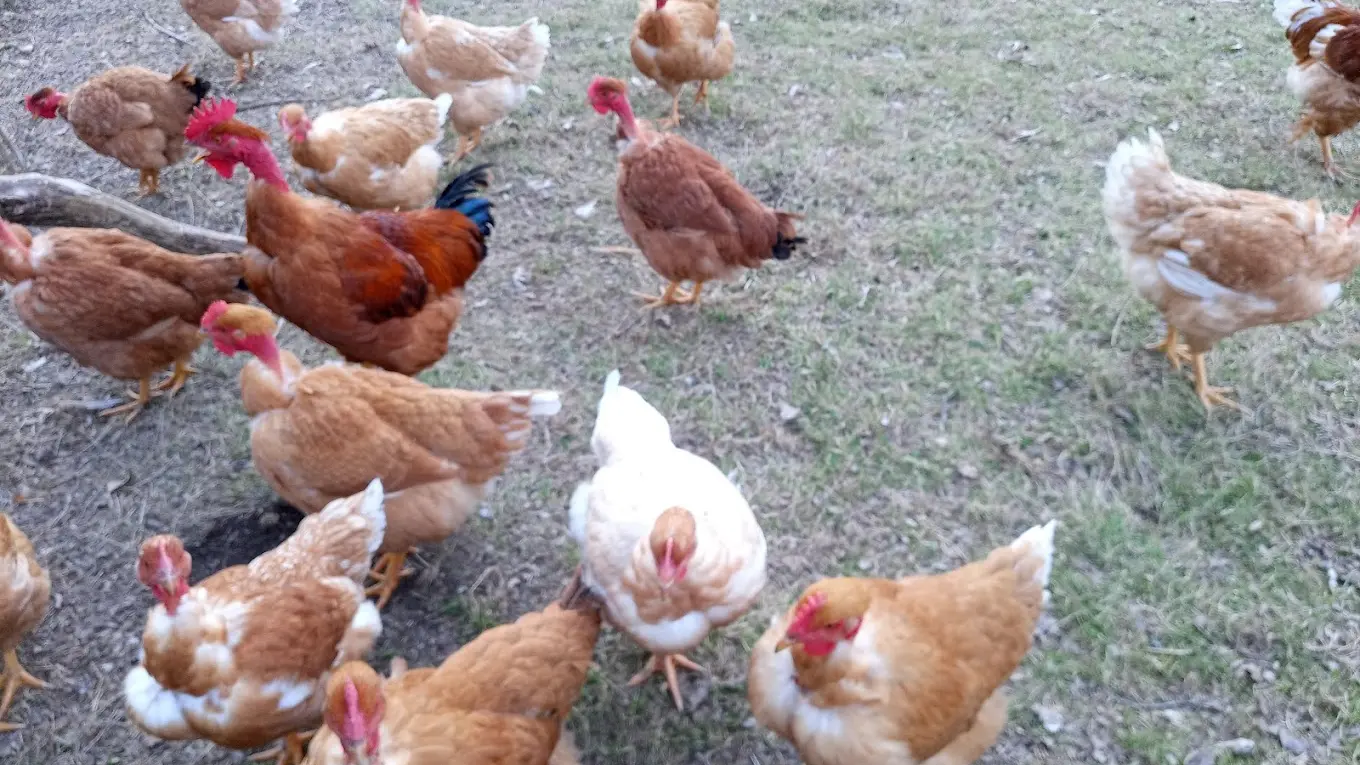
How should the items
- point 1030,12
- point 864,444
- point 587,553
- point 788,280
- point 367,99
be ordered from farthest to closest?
point 1030,12
point 367,99
point 788,280
point 864,444
point 587,553

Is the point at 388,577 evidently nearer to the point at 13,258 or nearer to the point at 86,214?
the point at 13,258

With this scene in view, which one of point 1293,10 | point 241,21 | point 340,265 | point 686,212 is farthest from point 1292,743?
point 241,21

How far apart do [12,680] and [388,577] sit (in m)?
1.33

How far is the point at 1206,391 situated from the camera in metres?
4.00

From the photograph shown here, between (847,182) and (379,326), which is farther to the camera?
(847,182)

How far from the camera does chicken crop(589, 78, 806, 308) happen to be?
165 inches

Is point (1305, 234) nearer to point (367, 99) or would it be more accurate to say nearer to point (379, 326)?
point (379, 326)

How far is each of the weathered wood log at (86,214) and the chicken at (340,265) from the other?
825mm

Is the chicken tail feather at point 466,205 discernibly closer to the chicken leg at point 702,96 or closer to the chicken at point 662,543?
the chicken at point 662,543

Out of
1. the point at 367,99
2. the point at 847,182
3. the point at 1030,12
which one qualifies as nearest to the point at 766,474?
the point at 847,182

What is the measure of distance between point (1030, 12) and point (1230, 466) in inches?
188

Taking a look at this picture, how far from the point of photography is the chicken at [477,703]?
2.05 m

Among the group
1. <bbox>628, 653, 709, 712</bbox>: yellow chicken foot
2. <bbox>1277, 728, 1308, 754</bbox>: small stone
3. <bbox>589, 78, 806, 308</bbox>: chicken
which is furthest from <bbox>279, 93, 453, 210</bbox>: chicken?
<bbox>1277, 728, 1308, 754</bbox>: small stone

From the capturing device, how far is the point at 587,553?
9.18 ft
